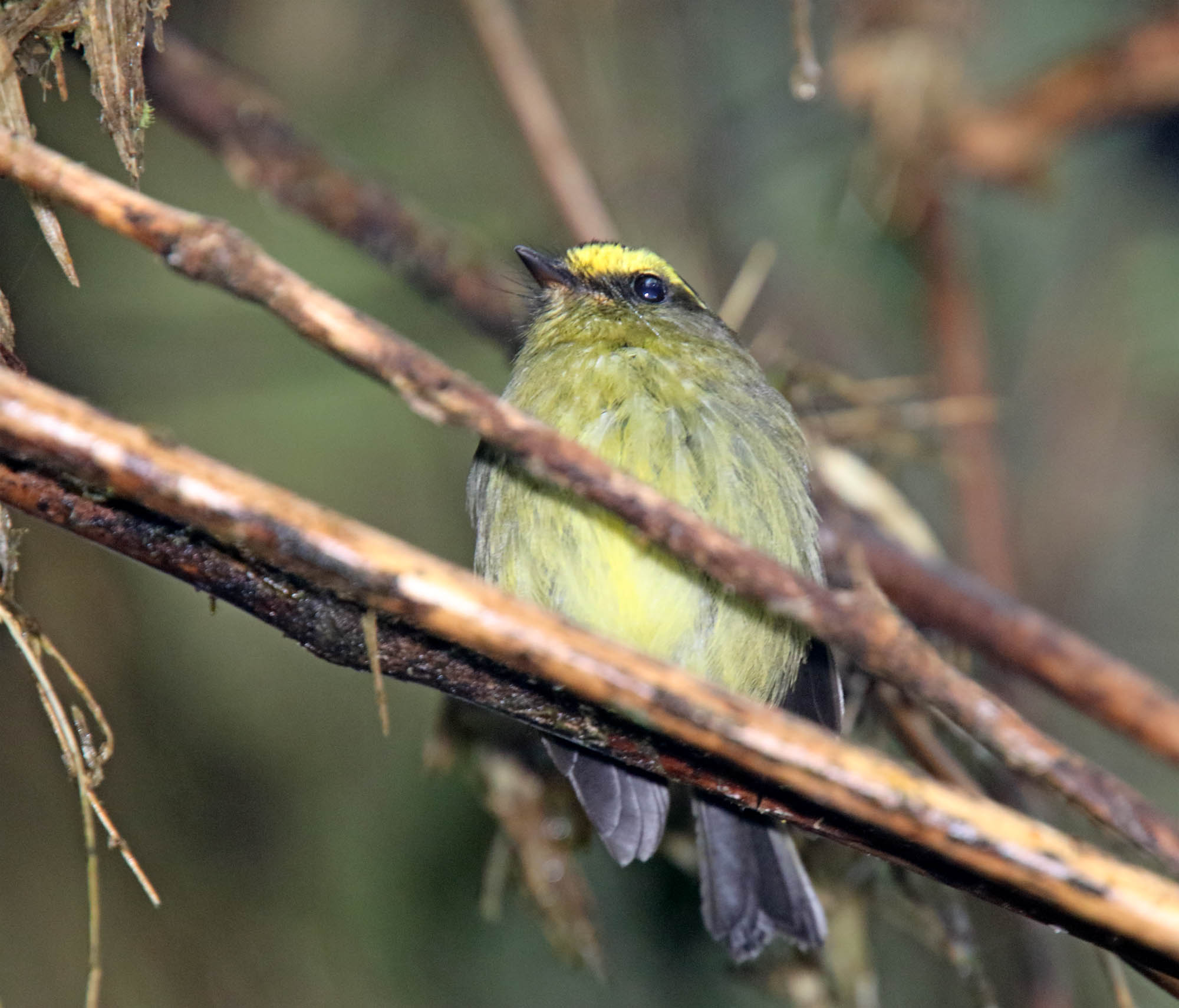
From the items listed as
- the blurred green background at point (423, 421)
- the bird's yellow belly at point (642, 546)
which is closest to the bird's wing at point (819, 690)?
the bird's yellow belly at point (642, 546)

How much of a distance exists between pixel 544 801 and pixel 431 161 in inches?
135

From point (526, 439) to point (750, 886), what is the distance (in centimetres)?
187

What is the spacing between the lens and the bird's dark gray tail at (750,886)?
2.99m

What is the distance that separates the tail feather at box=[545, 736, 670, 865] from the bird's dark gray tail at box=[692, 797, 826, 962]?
6.4 inches

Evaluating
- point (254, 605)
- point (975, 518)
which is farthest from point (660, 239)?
point (254, 605)

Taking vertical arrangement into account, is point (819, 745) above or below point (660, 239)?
below

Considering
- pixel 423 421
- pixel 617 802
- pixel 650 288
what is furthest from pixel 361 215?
pixel 617 802

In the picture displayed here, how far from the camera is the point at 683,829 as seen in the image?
357 centimetres

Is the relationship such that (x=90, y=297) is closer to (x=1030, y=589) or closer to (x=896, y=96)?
(x=896, y=96)

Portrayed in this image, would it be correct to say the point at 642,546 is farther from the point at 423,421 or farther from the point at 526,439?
the point at 423,421

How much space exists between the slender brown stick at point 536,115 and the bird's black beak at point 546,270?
779 millimetres

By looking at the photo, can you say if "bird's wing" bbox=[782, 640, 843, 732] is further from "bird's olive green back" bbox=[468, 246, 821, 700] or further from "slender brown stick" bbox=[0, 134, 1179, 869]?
"slender brown stick" bbox=[0, 134, 1179, 869]

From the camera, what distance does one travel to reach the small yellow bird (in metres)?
2.69

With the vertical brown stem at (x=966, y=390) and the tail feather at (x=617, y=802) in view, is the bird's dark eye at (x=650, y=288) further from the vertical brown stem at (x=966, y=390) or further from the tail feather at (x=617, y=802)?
the vertical brown stem at (x=966, y=390)
